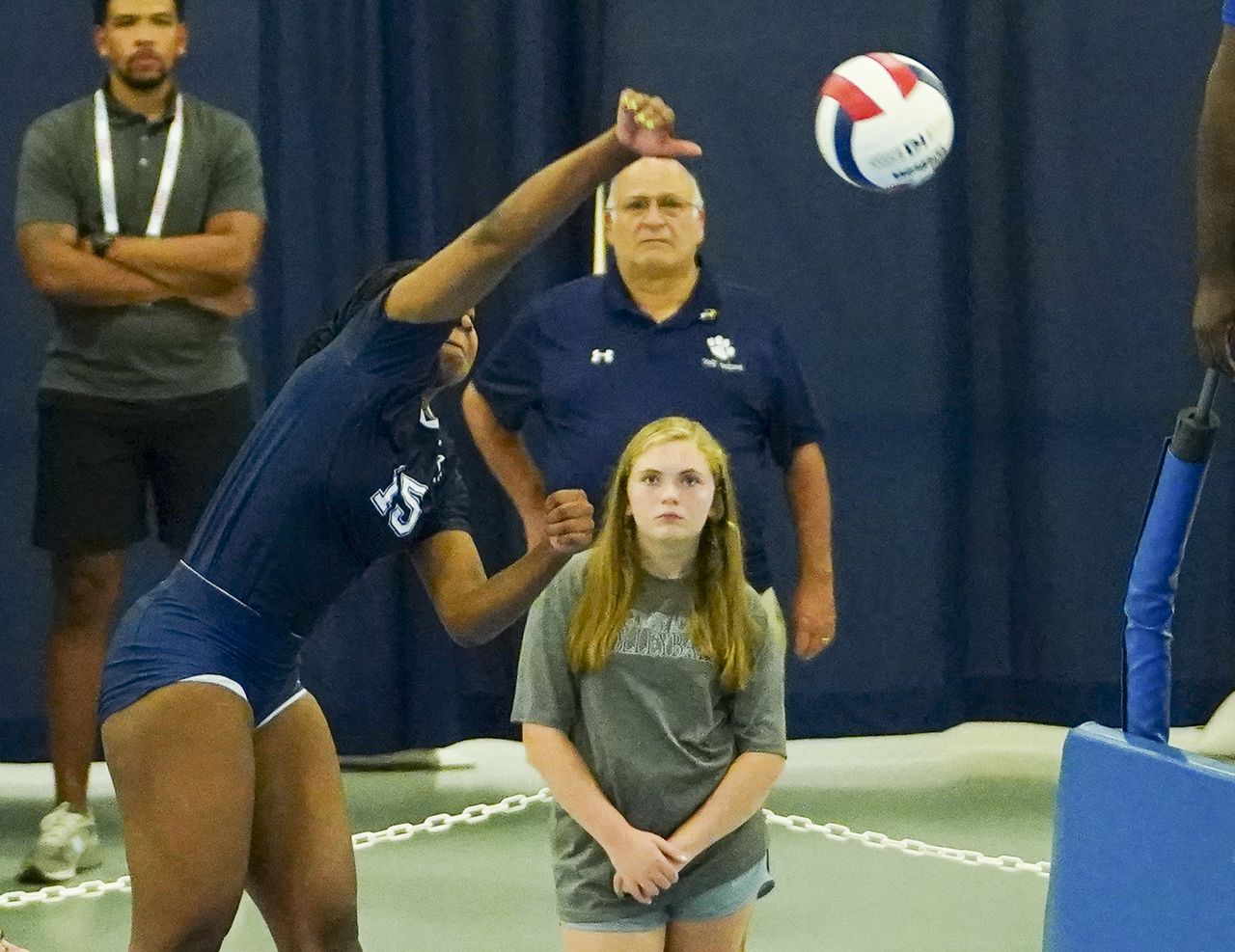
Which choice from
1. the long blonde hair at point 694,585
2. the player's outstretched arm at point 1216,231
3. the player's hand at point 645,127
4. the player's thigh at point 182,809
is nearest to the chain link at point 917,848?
the long blonde hair at point 694,585

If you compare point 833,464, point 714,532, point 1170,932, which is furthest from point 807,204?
point 1170,932

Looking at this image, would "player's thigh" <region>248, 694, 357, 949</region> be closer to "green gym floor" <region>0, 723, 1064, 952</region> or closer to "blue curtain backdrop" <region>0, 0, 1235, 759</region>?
"green gym floor" <region>0, 723, 1064, 952</region>

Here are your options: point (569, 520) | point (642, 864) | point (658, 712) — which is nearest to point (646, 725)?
point (658, 712)

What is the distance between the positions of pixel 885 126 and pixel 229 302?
6.69 ft

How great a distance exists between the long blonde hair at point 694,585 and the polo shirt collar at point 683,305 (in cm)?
71

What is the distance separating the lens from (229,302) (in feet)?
16.7

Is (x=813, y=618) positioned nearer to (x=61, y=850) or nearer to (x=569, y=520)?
(x=569, y=520)

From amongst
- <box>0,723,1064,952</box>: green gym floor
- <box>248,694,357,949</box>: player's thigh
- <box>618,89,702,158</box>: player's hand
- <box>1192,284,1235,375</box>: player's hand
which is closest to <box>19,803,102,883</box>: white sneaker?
<box>0,723,1064,952</box>: green gym floor

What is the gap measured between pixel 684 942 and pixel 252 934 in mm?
1613

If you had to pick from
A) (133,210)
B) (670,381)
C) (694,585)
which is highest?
(133,210)

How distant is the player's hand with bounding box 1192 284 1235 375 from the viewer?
2570 mm

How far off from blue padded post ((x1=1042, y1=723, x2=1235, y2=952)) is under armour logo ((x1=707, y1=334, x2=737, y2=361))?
1.84 m

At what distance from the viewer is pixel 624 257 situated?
4199 mm

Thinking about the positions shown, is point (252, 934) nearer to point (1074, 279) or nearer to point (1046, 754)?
point (1046, 754)
